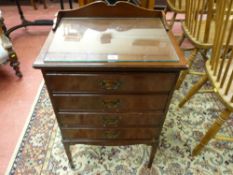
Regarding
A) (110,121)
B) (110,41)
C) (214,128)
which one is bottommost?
(214,128)

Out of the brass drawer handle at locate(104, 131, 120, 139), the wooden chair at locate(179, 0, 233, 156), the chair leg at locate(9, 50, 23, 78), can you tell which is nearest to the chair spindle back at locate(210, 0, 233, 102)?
the wooden chair at locate(179, 0, 233, 156)

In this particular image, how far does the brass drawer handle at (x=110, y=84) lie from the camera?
78 centimetres

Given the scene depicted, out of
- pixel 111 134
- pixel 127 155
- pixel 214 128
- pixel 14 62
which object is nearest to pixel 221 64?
pixel 214 128

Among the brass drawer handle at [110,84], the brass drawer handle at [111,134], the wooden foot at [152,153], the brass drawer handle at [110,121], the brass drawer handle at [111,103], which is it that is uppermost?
the brass drawer handle at [110,84]

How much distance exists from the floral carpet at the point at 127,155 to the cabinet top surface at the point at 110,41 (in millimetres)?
730

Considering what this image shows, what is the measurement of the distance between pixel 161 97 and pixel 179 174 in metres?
0.60

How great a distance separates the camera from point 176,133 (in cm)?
138

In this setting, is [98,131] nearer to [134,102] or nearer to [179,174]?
[134,102]

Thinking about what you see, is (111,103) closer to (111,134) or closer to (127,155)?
(111,134)

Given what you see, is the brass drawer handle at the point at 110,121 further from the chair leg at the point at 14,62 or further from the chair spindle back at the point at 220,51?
the chair leg at the point at 14,62

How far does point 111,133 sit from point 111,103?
0.73 feet

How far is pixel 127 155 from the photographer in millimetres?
1257

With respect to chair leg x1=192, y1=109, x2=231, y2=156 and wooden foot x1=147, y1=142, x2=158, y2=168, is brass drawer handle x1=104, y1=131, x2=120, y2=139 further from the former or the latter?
chair leg x1=192, y1=109, x2=231, y2=156

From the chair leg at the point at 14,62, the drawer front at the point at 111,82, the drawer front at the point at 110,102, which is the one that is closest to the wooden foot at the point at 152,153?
the drawer front at the point at 110,102
